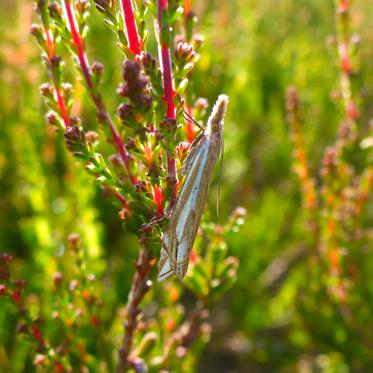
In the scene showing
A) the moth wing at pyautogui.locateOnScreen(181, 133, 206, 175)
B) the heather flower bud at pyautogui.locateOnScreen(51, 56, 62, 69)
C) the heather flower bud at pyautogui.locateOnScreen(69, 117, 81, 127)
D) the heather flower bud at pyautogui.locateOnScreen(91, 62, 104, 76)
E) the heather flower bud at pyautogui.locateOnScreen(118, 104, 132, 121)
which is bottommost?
the moth wing at pyautogui.locateOnScreen(181, 133, 206, 175)

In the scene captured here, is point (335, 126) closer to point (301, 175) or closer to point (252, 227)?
point (252, 227)

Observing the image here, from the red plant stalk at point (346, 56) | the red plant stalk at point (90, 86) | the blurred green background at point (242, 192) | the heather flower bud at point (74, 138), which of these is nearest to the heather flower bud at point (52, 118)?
the red plant stalk at point (90, 86)

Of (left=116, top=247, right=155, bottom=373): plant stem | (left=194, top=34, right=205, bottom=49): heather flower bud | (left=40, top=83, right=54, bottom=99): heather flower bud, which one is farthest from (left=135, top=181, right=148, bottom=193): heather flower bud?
(left=194, top=34, right=205, bottom=49): heather flower bud

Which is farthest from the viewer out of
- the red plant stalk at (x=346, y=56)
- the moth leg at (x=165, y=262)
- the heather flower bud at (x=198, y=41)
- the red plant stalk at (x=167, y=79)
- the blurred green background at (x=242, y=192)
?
the blurred green background at (x=242, y=192)

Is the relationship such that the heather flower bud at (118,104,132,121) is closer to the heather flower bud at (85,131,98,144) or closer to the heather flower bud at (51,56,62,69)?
the heather flower bud at (85,131,98,144)

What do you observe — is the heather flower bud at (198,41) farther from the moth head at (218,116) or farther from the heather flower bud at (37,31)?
the heather flower bud at (37,31)

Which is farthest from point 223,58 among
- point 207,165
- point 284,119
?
point 207,165
